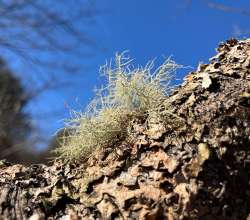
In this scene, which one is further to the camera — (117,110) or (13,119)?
(13,119)

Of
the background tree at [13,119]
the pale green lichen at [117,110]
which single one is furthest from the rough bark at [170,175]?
the background tree at [13,119]

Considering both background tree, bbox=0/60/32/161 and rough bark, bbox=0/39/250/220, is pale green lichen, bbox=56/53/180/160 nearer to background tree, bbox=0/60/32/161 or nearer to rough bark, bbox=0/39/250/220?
rough bark, bbox=0/39/250/220

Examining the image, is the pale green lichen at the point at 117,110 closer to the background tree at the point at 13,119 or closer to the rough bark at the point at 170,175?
the rough bark at the point at 170,175

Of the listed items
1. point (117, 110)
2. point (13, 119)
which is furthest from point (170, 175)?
point (13, 119)

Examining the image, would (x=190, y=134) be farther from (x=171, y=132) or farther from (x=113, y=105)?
(x=113, y=105)

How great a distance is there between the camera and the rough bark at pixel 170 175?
0.83 metres

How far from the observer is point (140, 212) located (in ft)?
2.70

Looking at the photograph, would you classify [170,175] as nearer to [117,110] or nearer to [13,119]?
[117,110]

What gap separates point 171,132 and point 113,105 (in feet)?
0.58

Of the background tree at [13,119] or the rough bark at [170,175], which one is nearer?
the rough bark at [170,175]

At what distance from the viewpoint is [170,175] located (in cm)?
84

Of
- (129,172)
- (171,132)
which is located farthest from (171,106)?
(129,172)

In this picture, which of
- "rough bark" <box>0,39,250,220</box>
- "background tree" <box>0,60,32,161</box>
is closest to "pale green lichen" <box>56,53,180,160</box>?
"rough bark" <box>0,39,250,220</box>

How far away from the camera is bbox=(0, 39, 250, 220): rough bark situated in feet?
2.72
